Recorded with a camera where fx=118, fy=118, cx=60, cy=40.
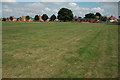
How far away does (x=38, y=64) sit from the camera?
16.4ft

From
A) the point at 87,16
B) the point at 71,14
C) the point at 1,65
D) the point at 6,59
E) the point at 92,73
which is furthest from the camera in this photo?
the point at 87,16

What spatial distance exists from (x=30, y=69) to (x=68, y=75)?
149cm

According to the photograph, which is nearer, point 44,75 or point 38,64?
point 44,75

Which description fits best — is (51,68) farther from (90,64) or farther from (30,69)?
(90,64)

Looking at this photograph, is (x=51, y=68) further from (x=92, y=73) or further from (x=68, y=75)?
(x=92, y=73)

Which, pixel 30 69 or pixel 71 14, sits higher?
pixel 71 14

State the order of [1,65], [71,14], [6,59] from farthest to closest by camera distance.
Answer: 1. [71,14]
2. [6,59]
3. [1,65]

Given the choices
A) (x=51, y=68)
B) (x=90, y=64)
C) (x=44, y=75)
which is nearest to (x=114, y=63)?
(x=90, y=64)

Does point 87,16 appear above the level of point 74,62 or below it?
above

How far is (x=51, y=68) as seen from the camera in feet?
15.0

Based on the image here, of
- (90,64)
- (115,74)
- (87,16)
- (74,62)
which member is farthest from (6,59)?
(87,16)

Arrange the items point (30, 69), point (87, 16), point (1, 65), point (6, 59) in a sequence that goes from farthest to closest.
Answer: point (87, 16) < point (6, 59) < point (1, 65) < point (30, 69)

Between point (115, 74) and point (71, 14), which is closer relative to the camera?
point (115, 74)

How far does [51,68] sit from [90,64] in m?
1.70
